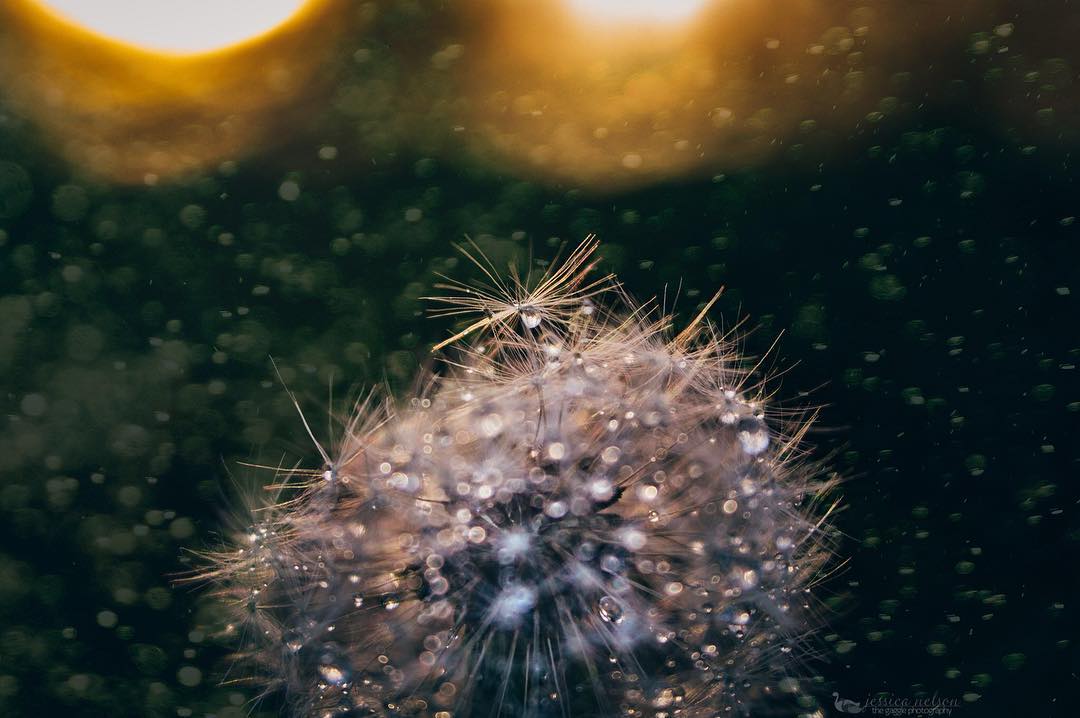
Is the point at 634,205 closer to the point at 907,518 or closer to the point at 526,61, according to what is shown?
the point at 526,61

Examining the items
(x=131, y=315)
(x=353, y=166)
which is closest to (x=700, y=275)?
(x=353, y=166)

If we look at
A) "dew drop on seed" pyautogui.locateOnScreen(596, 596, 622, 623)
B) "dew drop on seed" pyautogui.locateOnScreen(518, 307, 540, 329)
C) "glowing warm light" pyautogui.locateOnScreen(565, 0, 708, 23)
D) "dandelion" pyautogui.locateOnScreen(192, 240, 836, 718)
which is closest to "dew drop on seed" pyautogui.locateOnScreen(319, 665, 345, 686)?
"dandelion" pyautogui.locateOnScreen(192, 240, 836, 718)

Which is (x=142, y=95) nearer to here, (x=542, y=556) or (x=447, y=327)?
(x=447, y=327)

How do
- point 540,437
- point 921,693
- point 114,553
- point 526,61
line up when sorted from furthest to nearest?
point 526,61 < point 114,553 < point 921,693 < point 540,437

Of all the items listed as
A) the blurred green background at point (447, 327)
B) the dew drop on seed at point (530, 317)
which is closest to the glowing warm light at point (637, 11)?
the blurred green background at point (447, 327)

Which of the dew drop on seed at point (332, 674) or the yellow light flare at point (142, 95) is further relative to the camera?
the yellow light flare at point (142, 95)

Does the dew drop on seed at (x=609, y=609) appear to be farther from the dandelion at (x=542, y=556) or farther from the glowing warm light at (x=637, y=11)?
the glowing warm light at (x=637, y=11)

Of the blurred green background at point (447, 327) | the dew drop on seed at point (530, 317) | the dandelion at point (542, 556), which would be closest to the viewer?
the dandelion at point (542, 556)
